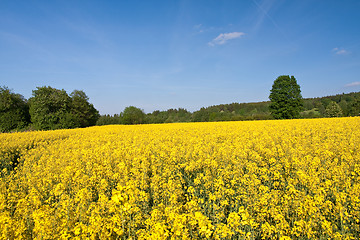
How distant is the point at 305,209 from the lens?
3340 millimetres

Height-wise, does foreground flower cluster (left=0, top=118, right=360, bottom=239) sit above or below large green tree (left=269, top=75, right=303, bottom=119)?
below

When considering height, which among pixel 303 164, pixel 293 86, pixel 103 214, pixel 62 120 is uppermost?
pixel 293 86

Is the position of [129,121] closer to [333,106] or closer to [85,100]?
[85,100]

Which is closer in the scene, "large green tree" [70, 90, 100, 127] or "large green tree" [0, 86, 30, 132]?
"large green tree" [0, 86, 30, 132]

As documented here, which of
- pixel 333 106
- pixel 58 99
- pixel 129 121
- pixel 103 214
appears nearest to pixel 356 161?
pixel 103 214

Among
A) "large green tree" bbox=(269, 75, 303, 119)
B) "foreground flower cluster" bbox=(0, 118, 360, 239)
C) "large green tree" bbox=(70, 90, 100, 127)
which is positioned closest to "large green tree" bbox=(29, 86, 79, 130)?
"large green tree" bbox=(70, 90, 100, 127)

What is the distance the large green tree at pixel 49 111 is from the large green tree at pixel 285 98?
46279 mm

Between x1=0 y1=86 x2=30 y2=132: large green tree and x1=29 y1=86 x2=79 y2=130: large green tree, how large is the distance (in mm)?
6297

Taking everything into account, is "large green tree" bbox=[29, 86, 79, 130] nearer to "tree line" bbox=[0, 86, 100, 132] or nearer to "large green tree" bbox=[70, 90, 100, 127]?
"tree line" bbox=[0, 86, 100, 132]

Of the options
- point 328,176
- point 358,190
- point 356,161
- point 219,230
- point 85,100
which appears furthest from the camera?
point 85,100

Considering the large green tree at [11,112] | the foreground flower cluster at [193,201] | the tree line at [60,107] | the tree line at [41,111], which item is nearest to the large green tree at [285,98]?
the tree line at [60,107]

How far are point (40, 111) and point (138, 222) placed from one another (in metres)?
44.9

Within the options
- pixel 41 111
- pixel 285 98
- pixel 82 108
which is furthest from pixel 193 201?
pixel 82 108

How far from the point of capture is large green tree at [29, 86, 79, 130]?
38.2 metres
